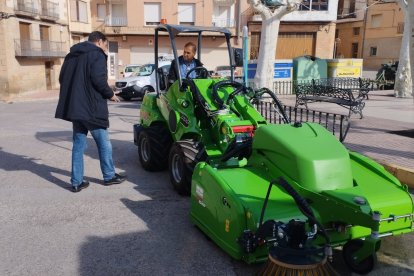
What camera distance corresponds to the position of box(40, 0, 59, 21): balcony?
24234 mm

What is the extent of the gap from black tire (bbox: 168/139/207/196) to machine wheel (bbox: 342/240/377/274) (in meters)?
1.97

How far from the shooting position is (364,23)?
41375mm

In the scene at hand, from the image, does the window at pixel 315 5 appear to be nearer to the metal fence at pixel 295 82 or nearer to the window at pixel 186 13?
the window at pixel 186 13

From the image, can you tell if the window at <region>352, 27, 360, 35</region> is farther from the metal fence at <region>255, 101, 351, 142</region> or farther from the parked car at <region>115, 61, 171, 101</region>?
the metal fence at <region>255, 101, 351, 142</region>

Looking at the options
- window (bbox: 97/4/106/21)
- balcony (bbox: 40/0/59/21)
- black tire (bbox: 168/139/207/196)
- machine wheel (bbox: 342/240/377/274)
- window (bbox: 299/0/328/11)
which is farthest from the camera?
window (bbox: 97/4/106/21)

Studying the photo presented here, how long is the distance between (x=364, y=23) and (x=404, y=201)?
42087mm

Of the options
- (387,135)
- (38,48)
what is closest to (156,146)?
(387,135)

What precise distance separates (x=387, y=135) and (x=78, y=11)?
26.4m

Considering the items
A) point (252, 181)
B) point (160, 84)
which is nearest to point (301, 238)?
point (252, 181)

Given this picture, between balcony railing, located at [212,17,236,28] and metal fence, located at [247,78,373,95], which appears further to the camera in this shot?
balcony railing, located at [212,17,236,28]

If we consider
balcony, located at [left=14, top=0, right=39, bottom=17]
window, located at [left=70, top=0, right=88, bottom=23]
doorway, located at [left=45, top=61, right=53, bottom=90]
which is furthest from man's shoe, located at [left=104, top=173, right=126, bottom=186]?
window, located at [left=70, top=0, right=88, bottom=23]

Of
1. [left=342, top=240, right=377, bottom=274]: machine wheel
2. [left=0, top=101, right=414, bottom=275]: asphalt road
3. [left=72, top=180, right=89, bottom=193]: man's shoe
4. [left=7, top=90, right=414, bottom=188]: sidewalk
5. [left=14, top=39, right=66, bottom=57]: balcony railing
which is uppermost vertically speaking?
[left=14, top=39, right=66, bottom=57]: balcony railing

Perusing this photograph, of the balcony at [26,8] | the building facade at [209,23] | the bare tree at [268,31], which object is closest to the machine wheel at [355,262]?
the bare tree at [268,31]

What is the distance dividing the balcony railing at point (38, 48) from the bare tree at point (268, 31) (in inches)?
509
